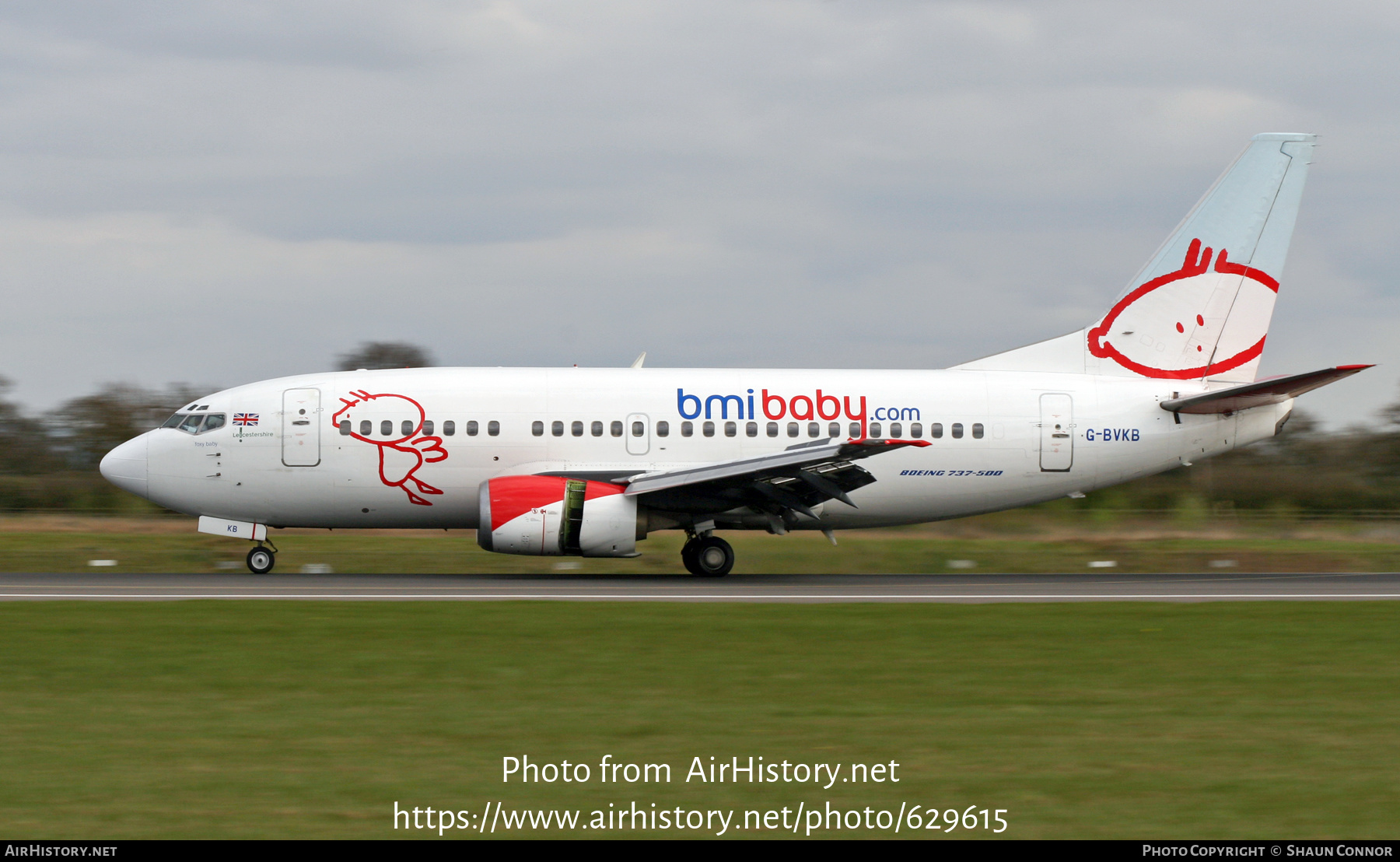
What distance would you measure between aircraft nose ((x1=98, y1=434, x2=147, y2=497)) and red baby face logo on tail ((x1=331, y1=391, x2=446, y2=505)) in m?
3.42

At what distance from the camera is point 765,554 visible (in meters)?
26.5

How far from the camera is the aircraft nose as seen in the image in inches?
924

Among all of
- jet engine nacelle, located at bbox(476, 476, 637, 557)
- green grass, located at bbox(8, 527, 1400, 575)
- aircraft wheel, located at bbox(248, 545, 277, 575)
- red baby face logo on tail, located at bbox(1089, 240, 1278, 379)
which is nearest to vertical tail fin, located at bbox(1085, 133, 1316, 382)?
red baby face logo on tail, located at bbox(1089, 240, 1278, 379)

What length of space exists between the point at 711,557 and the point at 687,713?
13.8 meters

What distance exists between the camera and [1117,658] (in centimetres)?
1246

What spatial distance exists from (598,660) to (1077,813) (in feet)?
19.7

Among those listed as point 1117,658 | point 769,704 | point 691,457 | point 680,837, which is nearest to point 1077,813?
point 680,837

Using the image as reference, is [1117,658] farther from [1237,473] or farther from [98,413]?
[98,413]

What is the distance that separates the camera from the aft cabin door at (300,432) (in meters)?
23.3

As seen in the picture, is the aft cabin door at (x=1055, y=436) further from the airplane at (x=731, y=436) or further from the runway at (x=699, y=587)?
the runway at (x=699, y=587)

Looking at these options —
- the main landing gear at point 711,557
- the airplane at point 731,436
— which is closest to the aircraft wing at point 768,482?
the airplane at point 731,436

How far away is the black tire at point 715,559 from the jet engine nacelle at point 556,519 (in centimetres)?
161

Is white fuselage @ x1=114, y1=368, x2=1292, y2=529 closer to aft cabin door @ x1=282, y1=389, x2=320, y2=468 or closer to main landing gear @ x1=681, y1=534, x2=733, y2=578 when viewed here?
aft cabin door @ x1=282, y1=389, x2=320, y2=468

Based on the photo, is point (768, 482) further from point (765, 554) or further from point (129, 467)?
point (129, 467)
